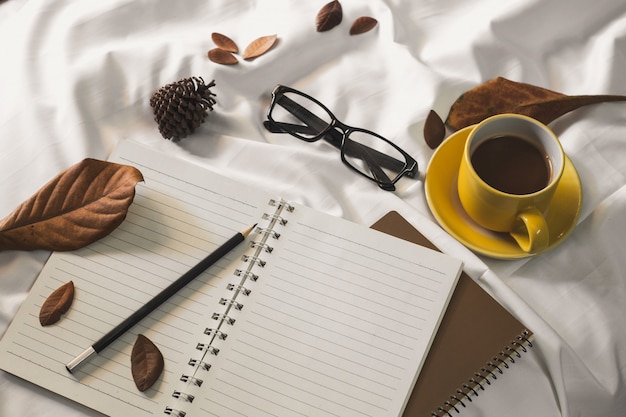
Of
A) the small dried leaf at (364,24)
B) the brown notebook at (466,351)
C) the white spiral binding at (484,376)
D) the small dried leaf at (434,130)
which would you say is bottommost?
the white spiral binding at (484,376)

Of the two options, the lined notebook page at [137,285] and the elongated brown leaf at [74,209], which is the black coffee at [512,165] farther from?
the elongated brown leaf at [74,209]

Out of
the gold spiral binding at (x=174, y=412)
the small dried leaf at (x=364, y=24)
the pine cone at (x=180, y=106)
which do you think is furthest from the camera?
the small dried leaf at (x=364, y=24)

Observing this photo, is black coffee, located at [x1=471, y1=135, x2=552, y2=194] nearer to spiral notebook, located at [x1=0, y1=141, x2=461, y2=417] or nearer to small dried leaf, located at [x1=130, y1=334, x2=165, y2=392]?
spiral notebook, located at [x1=0, y1=141, x2=461, y2=417]

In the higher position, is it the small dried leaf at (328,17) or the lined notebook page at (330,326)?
the small dried leaf at (328,17)

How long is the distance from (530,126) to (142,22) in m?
0.61

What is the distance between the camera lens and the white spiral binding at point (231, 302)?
0.73 meters

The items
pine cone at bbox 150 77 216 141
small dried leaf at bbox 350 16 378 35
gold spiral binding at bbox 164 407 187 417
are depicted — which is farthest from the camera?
small dried leaf at bbox 350 16 378 35

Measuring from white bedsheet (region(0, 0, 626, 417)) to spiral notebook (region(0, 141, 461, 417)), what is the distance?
0.05m

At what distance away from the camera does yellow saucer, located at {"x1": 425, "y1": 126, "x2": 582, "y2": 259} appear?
0.80 metres

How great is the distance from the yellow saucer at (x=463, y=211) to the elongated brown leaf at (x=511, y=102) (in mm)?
42

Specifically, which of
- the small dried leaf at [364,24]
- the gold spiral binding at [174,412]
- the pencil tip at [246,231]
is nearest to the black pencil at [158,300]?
the pencil tip at [246,231]

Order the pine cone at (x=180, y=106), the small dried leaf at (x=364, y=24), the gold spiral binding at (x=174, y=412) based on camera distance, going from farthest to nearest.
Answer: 1. the small dried leaf at (x=364, y=24)
2. the pine cone at (x=180, y=106)
3. the gold spiral binding at (x=174, y=412)

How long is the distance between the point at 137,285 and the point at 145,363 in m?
0.10

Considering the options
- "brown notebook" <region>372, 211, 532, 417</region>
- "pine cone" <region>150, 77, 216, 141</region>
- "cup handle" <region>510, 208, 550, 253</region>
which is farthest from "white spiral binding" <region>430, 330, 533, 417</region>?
"pine cone" <region>150, 77, 216, 141</region>
